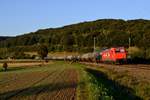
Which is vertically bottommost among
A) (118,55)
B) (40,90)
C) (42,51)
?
(40,90)

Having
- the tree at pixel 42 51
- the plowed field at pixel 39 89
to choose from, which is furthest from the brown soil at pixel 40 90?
the tree at pixel 42 51

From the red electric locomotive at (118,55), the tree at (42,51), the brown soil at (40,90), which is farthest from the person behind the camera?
the tree at (42,51)

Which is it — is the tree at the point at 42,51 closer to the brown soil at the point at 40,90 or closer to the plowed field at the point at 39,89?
the plowed field at the point at 39,89

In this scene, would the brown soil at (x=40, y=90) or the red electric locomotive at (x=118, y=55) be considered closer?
the brown soil at (x=40, y=90)

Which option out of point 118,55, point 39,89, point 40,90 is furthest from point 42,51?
point 40,90

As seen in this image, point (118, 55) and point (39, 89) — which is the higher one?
point (118, 55)

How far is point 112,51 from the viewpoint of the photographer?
217ft

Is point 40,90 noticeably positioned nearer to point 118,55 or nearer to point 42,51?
point 118,55

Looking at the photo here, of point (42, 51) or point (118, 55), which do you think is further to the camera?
point (42, 51)

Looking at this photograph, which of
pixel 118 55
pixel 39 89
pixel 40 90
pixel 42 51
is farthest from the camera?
pixel 42 51

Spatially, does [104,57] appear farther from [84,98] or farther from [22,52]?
[22,52]

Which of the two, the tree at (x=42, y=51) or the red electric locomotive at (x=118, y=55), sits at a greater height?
the tree at (x=42, y=51)

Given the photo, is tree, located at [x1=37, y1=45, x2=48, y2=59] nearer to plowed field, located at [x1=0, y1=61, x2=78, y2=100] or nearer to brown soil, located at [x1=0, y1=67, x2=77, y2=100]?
plowed field, located at [x1=0, y1=61, x2=78, y2=100]

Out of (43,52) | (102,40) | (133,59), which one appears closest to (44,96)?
(133,59)
